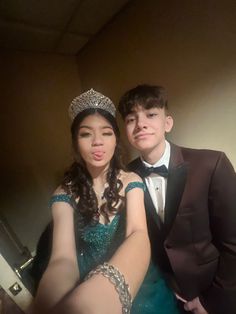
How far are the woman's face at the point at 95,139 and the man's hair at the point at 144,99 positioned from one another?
4.8 inches

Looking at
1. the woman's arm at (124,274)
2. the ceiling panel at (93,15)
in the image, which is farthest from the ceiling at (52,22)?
the woman's arm at (124,274)

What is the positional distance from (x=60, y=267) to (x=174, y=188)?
405 mm

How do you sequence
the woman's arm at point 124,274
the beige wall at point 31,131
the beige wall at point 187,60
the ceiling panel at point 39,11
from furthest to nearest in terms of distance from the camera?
the beige wall at point 31,131 → the ceiling panel at point 39,11 → the beige wall at point 187,60 → the woman's arm at point 124,274

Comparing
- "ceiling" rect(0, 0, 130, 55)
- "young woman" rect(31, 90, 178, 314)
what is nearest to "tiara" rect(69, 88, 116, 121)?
"young woman" rect(31, 90, 178, 314)

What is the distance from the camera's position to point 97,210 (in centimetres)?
74

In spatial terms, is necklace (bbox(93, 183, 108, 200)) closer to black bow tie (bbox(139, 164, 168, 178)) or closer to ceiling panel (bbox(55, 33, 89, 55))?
black bow tie (bbox(139, 164, 168, 178))

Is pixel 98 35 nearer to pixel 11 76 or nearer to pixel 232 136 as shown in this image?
pixel 11 76

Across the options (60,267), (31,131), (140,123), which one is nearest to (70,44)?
(31,131)

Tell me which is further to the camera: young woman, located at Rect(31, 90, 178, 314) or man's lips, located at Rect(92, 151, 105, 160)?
man's lips, located at Rect(92, 151, 105, 160)

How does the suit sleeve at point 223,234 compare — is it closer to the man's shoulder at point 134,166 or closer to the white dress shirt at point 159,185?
the white dress shirt at point 159,185

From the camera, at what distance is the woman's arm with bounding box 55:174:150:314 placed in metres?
0.37

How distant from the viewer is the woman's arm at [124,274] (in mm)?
371

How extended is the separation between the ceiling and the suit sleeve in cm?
83

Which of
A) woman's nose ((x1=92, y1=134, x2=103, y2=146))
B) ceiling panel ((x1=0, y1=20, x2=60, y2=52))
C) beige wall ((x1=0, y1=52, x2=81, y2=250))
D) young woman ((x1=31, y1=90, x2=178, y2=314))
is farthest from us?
beige wall ((x1=0, y1=52, x2=81, y2=250))
